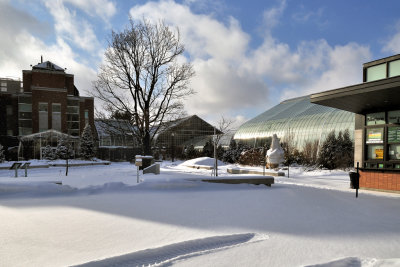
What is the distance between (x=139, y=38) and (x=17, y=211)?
54.8 feet

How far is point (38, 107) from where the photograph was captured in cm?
3975

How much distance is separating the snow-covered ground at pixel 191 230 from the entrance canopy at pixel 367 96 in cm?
368

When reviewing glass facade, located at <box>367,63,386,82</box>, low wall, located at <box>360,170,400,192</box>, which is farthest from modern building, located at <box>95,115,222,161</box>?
glass facade, located at <box>367,63,386,82</box>

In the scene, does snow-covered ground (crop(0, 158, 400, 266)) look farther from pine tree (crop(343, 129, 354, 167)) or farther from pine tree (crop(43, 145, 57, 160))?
pine tree (crop(43, 145, 57, 160))

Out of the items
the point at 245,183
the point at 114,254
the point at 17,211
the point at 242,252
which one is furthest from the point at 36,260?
the point at 245,183

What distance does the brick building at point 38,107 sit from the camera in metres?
39.7

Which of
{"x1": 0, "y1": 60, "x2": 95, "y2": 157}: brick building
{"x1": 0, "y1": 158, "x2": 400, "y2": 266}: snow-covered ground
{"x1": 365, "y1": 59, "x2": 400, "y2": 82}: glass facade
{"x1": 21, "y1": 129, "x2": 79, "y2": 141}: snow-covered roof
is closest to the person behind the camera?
{"x1": 0, "y1": 158, "x2": 400, "y2": 266}: snow-covered ground

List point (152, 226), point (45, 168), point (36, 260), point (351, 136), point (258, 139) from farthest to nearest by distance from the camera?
point (258, 139) → point (351, 136) → point (45, 168) → point (152, 226) → point (36, 260)

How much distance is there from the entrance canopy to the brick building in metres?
36.8

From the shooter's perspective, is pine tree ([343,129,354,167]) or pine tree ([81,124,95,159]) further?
pine tree ([81,124,95,159])

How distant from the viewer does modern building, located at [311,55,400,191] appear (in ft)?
36.3

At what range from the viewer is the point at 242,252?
4254 millimetres

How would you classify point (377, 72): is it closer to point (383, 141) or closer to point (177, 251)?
point (383, 141)

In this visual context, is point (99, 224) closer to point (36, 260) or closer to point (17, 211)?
point (36, 260)
